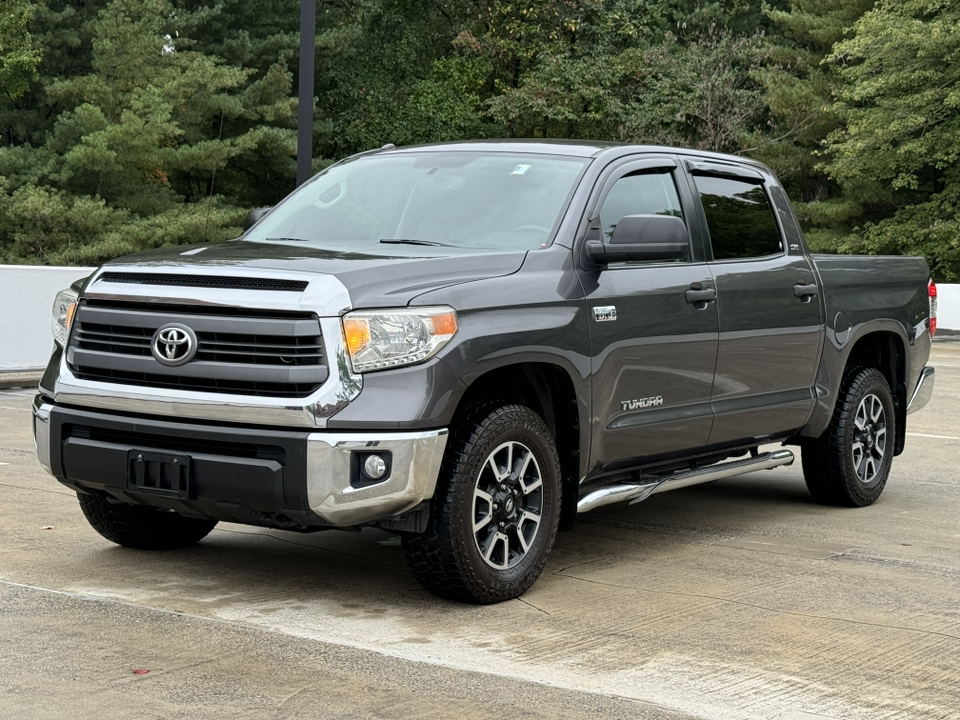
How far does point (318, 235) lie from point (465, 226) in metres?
0.75

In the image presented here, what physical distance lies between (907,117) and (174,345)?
40812 mm

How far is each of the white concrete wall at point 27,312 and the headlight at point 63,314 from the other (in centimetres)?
1060

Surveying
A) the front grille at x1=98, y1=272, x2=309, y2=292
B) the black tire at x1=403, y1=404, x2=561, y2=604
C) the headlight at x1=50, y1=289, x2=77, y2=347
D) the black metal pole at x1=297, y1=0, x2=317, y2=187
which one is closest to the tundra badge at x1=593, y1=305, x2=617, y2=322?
the black tire at x1=403, y1=404, x2=561, y2=604

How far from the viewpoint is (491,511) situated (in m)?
5.98

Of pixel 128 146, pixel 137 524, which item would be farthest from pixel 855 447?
pixel 128 146

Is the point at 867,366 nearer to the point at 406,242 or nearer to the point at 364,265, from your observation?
the point at 406,242

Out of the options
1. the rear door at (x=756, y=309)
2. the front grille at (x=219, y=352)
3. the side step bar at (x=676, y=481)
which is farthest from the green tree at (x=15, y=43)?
the front grille at (x=219, y=352)

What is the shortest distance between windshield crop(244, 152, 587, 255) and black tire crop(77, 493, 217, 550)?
1374 millimetres

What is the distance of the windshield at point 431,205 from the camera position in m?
6.62

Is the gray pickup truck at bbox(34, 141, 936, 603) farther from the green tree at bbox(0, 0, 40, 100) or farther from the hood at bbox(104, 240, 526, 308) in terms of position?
the green tree at bbox(0, 0, 40, 100)

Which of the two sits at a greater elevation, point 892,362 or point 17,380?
point 892,362

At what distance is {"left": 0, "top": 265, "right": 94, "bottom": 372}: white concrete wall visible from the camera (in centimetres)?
1667

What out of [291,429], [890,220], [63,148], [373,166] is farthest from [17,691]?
[890,220]

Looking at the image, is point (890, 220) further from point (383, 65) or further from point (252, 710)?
point (252, 710)
